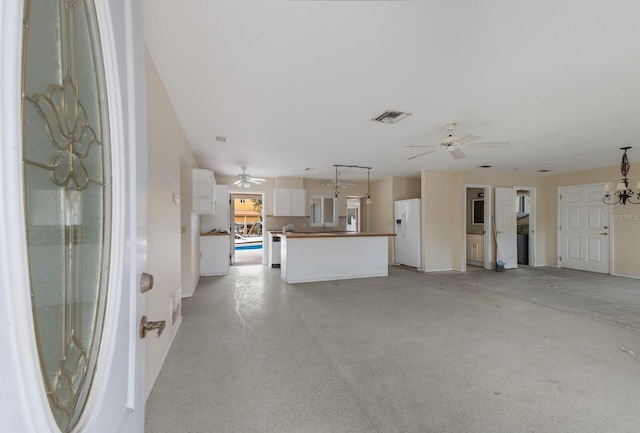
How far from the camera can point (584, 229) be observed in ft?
Result: 21.3

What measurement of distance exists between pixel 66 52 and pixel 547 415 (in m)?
2.85

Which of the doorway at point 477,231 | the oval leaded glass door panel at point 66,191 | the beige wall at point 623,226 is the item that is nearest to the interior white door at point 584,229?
the beige wall at point 623,226

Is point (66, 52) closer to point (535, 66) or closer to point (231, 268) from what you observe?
point (535, 66)

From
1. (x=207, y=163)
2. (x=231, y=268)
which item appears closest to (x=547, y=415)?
(x=207, y=163)

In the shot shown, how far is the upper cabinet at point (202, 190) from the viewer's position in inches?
180

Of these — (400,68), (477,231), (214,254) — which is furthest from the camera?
(477,231)

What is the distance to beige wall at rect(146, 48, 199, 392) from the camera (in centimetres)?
206

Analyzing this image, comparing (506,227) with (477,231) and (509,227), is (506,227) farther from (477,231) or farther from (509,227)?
(477,231)

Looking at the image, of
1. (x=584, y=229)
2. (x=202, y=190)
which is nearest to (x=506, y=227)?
(x=584, y=229)

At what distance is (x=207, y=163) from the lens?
5676 mm

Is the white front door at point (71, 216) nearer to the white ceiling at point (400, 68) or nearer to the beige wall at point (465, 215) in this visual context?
the white ceiling at point (400, 68)

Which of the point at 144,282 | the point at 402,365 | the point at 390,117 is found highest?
the point at 390,117

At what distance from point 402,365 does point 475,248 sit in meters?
6.26

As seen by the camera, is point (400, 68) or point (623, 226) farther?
point (623, 226)
